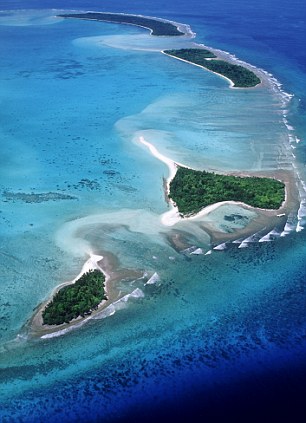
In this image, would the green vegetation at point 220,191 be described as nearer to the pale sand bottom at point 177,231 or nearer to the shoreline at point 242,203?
the shoreline at point 242,203

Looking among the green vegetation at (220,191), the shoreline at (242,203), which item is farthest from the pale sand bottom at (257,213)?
the green vegetation at (220,191)

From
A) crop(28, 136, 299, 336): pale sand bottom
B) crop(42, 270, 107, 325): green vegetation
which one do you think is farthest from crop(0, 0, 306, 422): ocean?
crop(42, 270, 107, 325): green vegetation

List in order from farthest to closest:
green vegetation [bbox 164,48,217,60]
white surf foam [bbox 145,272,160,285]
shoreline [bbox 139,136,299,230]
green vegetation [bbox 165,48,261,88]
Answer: green vegetation [bbox 164,48,217,60]
green vegetation [bbox 165,48,261,88]
shoreline [bbox 139,136,299,230]
white surf foam [bbox 145,272,160,285]

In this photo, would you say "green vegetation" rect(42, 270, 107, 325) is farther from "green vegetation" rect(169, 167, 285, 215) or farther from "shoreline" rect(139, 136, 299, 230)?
"green vegetation" rect(169, 167, 285, 215)

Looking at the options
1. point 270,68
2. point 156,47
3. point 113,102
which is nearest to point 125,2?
point 156,47

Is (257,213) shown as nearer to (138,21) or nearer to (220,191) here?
(220,191)

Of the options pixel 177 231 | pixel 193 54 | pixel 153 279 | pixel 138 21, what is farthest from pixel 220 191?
pixel 138 21

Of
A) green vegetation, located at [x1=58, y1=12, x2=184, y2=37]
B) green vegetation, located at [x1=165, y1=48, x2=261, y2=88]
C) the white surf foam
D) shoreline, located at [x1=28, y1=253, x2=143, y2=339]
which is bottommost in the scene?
shoreline, located at [x1=28, y1=253, x2=143, y2=339]
